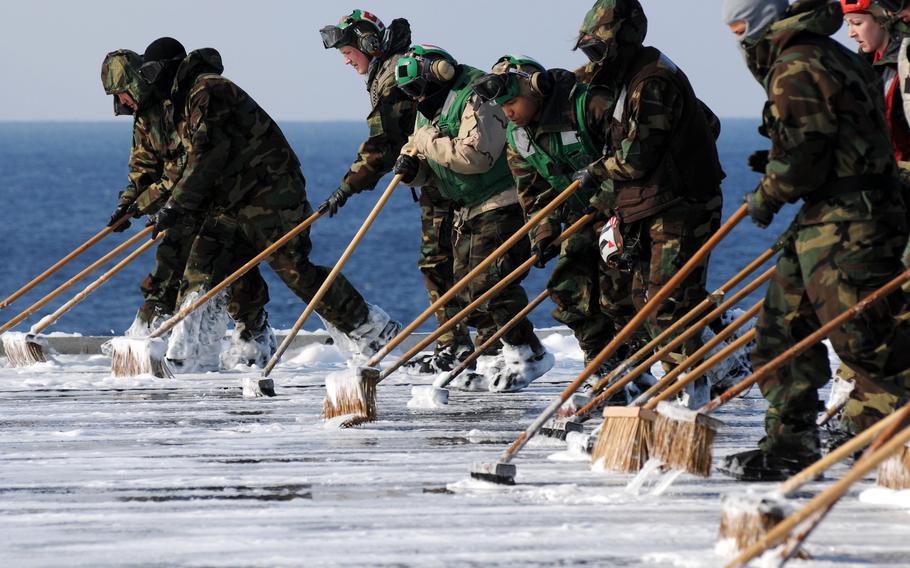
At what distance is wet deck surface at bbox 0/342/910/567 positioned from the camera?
4957 mm

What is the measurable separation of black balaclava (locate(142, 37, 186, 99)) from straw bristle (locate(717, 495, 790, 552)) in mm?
6535

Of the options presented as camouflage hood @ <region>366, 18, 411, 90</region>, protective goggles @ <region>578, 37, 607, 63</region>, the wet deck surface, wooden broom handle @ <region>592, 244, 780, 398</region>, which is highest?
camouflage hood @ <region>366, 18, 411, 90</region>

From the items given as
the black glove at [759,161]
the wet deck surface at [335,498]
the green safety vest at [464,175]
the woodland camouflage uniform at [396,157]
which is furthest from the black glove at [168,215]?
the black glove at [759,161]

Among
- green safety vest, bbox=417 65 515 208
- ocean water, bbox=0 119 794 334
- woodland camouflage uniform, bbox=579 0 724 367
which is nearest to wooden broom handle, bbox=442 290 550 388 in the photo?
green safety vest, bbox=417 65 515 208

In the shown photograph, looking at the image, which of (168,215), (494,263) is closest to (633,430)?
(494,263)

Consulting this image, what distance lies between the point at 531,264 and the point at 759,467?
275cm

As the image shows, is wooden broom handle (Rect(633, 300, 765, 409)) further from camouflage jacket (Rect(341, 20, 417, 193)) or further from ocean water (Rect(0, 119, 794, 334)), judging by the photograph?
ocean water (Rect(0, 119, 794, 334))

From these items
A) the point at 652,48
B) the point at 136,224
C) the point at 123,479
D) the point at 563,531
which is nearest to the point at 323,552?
the point at 563,531

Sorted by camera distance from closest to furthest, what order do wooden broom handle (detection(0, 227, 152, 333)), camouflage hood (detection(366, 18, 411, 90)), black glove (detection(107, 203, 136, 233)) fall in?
camouflage hood (detection(366, 18, 411, 90)), wooden broom handle (detection(0, 227, 152, 333)), black glove (detection(107, 203, 136, 233))

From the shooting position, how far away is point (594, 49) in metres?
7.45

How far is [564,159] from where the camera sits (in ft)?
26.8

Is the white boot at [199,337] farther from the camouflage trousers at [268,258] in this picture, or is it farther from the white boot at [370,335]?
the white boot at [370,335]

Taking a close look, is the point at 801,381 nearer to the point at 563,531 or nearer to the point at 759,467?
the point at 759,467

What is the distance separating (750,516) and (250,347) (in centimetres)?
672
